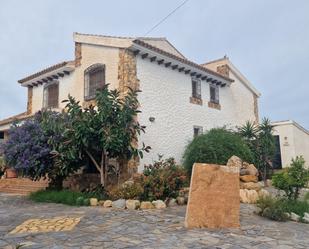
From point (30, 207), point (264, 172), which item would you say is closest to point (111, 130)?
point (30, 207)

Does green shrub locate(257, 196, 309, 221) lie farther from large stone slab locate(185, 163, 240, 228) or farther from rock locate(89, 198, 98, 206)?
rock locate(89, 198, 98, 206)

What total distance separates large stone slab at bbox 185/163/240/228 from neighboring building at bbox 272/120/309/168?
13736mm

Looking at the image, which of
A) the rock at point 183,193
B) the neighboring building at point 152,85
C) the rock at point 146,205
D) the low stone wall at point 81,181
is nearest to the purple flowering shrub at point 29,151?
the low stone wall at point 81,181

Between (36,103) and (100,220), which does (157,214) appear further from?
(36,103)

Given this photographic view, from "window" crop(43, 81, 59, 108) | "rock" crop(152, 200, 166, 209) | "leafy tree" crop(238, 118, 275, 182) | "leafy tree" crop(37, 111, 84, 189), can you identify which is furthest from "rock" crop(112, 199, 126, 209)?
"window" crop(43, 81, 59, 108)

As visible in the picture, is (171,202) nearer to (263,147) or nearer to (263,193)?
(263,193)

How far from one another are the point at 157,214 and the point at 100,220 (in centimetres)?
165

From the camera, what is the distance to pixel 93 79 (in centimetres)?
1559

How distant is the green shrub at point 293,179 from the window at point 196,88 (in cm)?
815

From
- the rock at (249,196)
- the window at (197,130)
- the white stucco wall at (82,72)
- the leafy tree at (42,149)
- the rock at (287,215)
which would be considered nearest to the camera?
the rock at (287,215)

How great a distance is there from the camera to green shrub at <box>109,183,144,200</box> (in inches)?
420

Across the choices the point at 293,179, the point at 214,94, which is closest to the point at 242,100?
the point at 214,94

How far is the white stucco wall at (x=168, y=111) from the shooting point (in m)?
14.5

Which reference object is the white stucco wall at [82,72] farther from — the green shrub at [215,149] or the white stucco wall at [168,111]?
the green shrub at [215,149]
